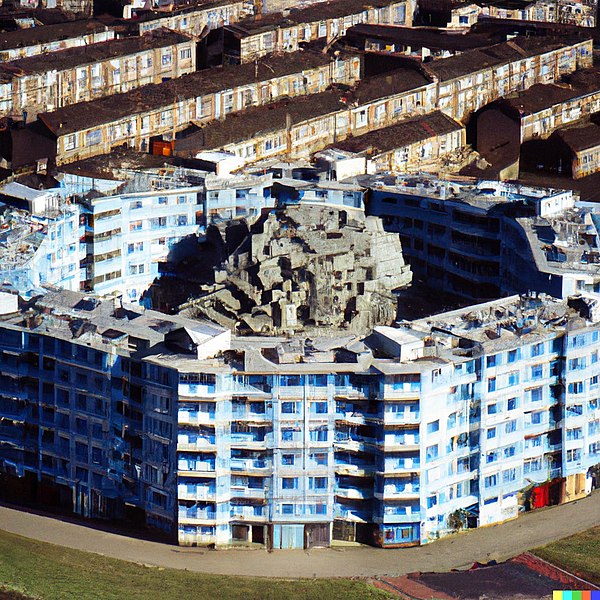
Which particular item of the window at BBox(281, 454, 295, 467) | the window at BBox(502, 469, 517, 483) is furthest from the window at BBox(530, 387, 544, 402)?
the window at BBox(281, 454, 295, 467)

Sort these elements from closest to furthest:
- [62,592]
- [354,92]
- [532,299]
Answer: [62,592], [532,299], [354,92]

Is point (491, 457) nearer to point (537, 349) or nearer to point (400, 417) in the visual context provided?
point (537, 349)

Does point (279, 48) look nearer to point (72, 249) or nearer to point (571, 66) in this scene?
point (571, 66)

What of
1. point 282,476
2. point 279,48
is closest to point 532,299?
point 282,476

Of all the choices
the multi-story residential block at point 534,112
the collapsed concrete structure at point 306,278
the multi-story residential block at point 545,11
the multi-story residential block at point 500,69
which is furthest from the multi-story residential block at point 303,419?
the multi-story residential block at point 545,11

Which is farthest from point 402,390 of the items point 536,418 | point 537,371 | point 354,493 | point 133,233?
point 133,233
